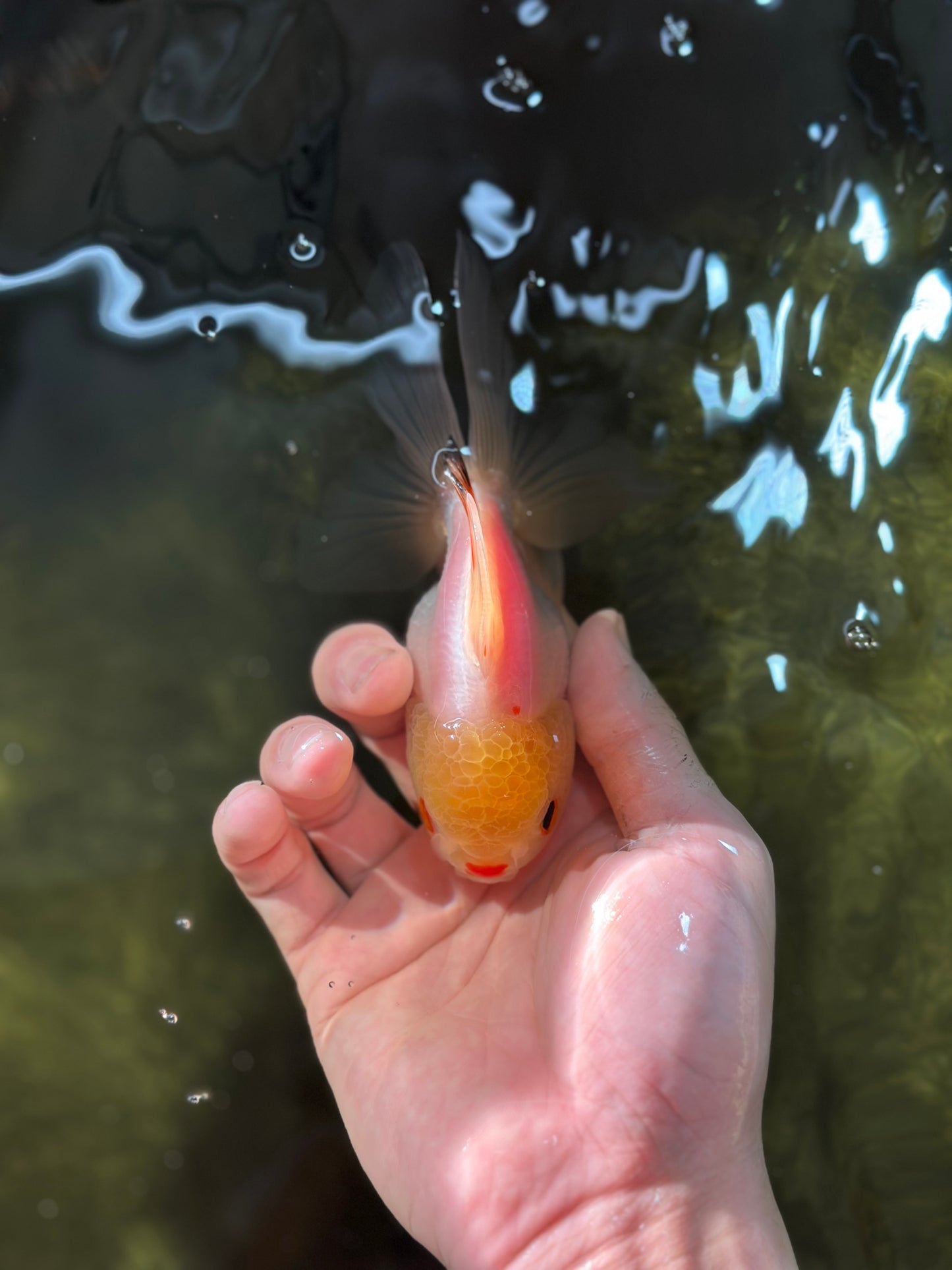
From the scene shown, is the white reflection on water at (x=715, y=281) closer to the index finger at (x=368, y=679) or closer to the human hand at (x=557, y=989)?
the human hand at (x=557, y=989)

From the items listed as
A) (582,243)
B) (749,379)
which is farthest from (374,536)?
(749,379)

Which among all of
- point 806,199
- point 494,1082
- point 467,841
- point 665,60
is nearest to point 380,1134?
point 494,1082

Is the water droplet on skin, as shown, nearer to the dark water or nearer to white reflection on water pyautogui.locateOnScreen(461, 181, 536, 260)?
the dark water

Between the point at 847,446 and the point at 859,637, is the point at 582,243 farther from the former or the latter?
the point at 859,637

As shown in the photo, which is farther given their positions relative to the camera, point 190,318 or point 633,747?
point 190,318

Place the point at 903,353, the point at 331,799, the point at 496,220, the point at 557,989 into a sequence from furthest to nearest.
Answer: the point at 496,220, the point at 903,353, the point at 331,799, the point at 557,989

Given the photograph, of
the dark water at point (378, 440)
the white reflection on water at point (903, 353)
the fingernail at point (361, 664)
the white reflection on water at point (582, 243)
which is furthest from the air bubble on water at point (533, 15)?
the fingernail at point (361, 664)

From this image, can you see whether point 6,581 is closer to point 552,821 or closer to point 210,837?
point 210,837
